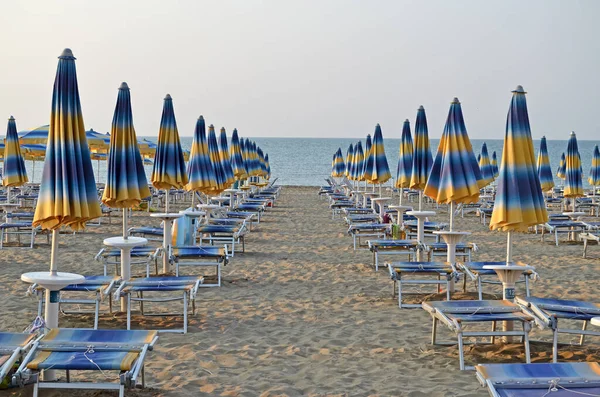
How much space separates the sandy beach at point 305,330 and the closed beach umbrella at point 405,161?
1.43 m

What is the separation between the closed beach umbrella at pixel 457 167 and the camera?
8258 millimetres

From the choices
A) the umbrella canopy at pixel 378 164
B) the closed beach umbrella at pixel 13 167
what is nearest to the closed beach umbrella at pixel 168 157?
the umbrella canopy at pixel 378 164

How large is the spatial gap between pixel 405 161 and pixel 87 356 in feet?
27.1

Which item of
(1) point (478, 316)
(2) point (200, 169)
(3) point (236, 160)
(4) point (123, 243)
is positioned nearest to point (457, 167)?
(1) point (478, 316)

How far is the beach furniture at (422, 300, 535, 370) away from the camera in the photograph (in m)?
5.32

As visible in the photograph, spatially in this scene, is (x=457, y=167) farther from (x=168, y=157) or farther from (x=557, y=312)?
(x=168, y=157)

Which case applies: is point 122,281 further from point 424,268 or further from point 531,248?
point 531,248

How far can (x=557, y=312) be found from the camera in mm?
5559

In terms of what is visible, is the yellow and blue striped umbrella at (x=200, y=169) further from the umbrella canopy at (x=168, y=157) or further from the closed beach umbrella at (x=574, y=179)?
the closed beach umbrella at (x=574, y=179)

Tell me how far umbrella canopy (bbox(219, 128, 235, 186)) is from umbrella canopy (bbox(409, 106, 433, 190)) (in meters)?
5.96

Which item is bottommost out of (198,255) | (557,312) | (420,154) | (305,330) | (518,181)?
(305,330)

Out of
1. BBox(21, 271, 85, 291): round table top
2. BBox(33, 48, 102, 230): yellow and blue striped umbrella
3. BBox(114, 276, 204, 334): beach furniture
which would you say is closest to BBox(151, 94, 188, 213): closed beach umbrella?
BBox(114, 276, 204, 334): beach furniture

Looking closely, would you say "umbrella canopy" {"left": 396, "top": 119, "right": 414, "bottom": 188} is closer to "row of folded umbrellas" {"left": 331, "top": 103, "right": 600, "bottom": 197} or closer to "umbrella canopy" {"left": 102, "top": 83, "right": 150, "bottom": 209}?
"row of folded umbrellas" {"left": 331, "top": 103, "right": 600, "bottom": 197}

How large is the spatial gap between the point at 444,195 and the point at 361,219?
592 centimetres
